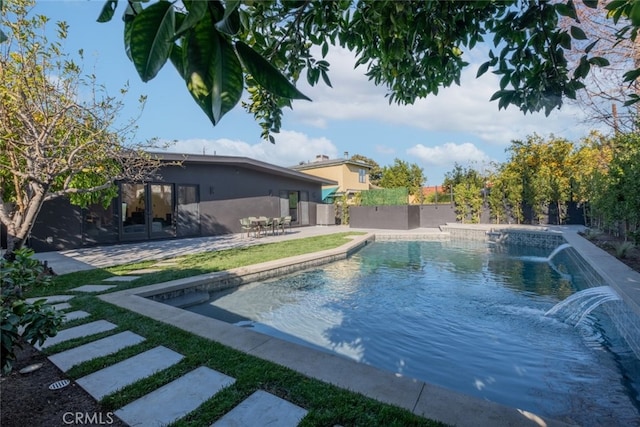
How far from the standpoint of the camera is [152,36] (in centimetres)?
65

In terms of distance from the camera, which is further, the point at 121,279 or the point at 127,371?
the point at 121,279

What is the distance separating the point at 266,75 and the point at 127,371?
10.7 ft

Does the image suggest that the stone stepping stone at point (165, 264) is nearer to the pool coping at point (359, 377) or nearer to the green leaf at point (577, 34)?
the pool coping at point (359, 377)

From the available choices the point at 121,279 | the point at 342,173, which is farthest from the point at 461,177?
the point at 121,279

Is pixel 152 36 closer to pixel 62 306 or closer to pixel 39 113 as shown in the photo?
pixel 62 306

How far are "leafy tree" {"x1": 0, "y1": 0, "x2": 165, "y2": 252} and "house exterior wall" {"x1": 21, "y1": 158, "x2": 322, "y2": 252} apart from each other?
445 cm

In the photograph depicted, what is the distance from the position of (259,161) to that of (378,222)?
306 inches

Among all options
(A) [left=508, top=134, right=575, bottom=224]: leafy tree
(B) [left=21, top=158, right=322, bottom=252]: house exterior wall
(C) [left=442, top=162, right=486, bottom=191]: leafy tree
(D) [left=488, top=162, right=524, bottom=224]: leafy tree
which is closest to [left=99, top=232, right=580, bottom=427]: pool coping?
(B) [left=21, top=158, right=322, bottom=252]: house exterior wall

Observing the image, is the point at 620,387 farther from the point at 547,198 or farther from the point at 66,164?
the point at 547,198

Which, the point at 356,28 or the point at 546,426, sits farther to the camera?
the point at 356,28

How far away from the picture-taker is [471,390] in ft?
11.4

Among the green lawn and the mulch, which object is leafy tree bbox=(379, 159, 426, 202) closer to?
the green lawn

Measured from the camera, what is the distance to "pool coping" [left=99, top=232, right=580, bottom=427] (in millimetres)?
2279

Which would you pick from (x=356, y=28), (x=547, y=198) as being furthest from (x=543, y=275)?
(x=547, y=198)
